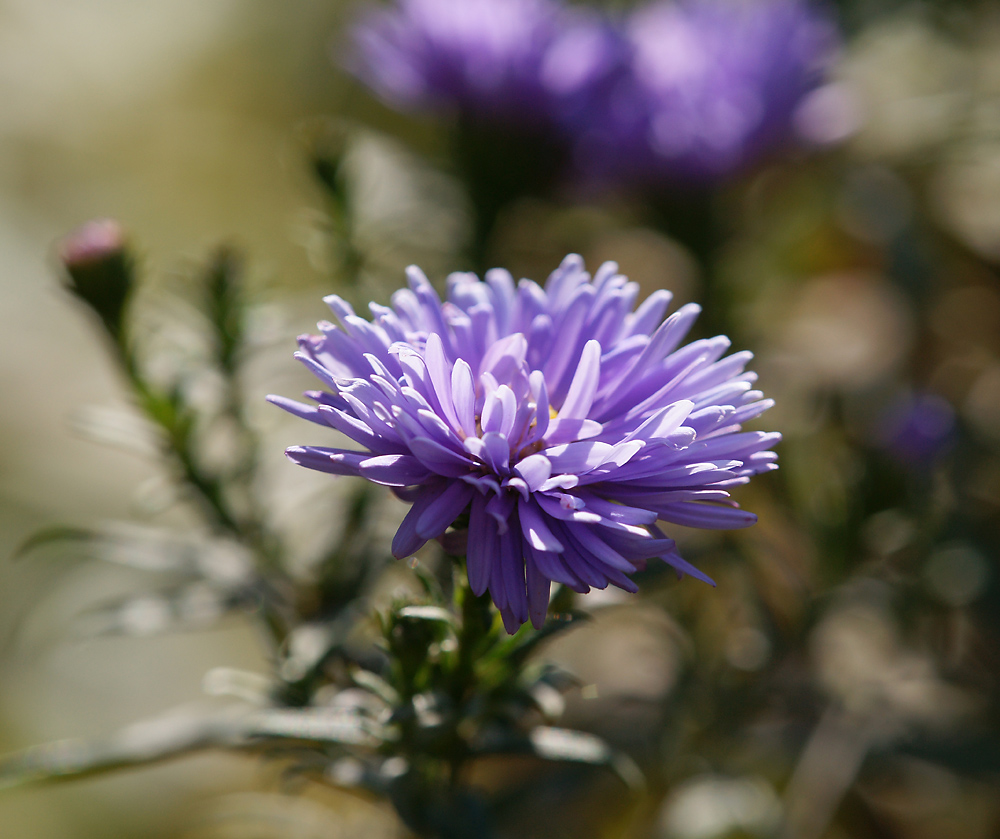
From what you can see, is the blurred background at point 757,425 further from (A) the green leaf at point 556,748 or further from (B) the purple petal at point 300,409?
(B) the purple petal at point 300,409

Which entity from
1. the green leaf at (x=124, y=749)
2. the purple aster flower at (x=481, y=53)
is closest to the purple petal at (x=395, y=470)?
the green leaf at (x=124, y=749)

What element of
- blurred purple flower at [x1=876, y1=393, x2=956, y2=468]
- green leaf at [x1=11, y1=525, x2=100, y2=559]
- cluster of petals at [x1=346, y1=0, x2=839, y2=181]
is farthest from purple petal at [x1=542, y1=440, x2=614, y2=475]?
cluster of petals at [x1=346, y1=0, x2=839, y2=181]

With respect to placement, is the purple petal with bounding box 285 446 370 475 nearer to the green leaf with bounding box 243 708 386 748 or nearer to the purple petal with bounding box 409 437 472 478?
the purple petal with bounding box 409 437 472 478

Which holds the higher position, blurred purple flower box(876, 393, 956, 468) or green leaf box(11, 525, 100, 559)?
blurred purple flower box(876, 393, 956, 468)

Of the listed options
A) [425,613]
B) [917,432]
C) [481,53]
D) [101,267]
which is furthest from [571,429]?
[481,53]

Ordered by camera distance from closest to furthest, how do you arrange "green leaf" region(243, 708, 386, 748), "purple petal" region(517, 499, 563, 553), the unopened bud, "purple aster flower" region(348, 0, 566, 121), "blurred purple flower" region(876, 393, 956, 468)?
"purple petal" region(517, 499, 563, 553) < "green leaf" region(243, 708, 386, 748) < the unopened bud < "blurred purple flower" region(876, 393, 956, 468) < "purple aster flower" region(348, 0, 566, 121)
